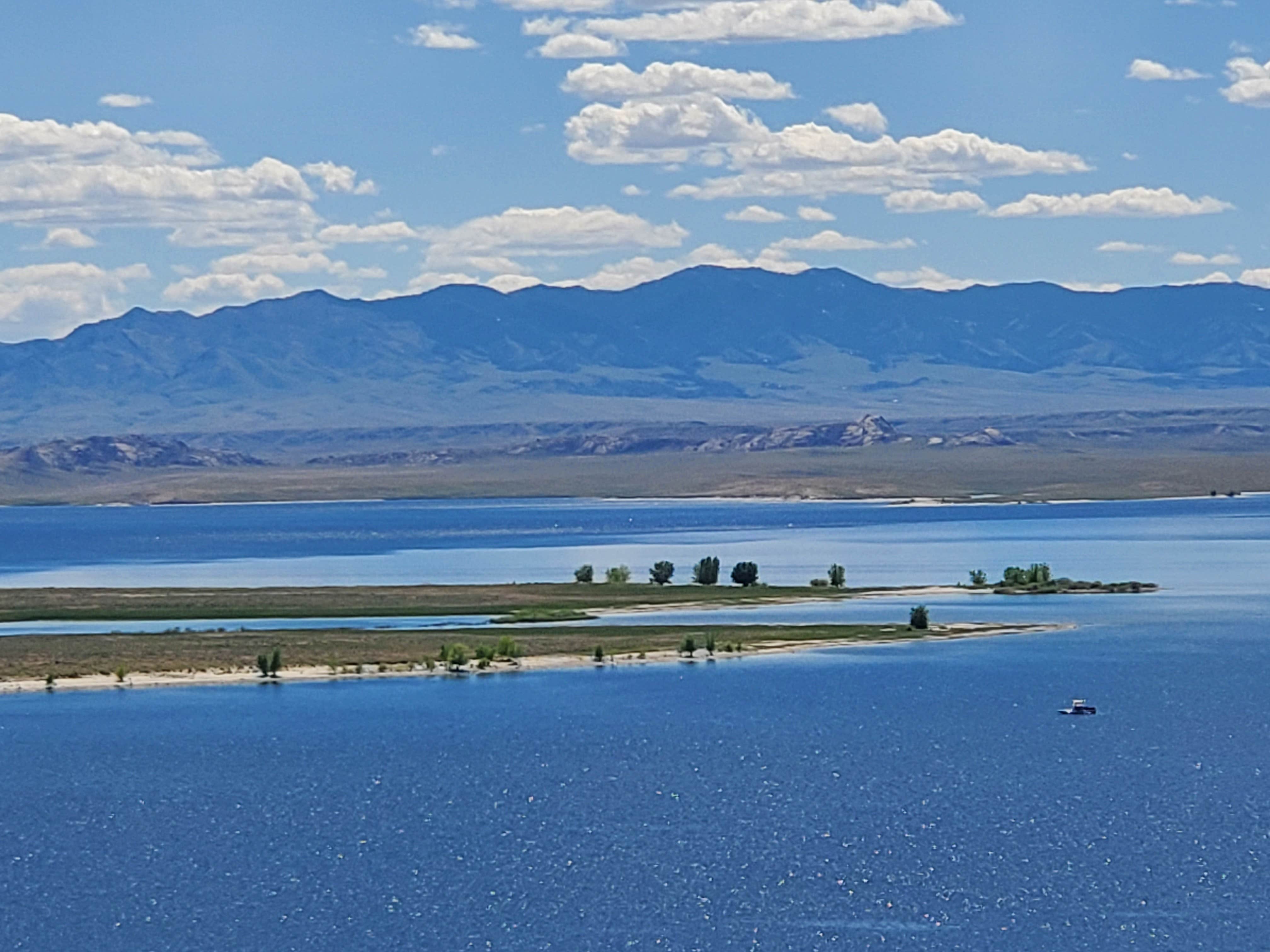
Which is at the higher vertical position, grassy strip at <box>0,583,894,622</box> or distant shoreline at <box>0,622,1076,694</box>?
grassy strip at <box>0,583,894,622</box>

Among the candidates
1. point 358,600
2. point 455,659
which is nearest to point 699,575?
point 358,600

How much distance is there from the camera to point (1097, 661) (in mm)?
70000

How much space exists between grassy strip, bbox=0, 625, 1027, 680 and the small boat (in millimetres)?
16937

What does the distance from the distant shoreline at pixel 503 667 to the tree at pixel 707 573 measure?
18.3m

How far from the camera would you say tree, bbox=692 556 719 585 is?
98.7 metres

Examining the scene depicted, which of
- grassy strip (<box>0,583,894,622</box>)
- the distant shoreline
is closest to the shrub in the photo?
the distant shoreline

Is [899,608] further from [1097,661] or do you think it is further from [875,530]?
[875,530]

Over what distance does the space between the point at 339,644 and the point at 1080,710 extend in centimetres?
2704

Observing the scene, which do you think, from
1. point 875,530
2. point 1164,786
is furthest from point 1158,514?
point 1164,786

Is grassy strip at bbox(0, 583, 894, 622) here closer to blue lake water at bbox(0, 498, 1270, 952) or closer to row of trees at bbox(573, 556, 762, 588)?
row of trees at bbox(573, 556, 762, 588)

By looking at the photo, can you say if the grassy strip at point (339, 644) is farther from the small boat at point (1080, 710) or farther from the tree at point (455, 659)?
the small boat at point (1080, 710)

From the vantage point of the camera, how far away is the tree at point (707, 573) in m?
98.7

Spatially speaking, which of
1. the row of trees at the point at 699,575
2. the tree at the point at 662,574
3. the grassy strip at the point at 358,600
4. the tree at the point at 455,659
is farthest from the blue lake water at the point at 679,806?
the tree at the point at 662,574

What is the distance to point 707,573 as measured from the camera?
98812 millimetres
